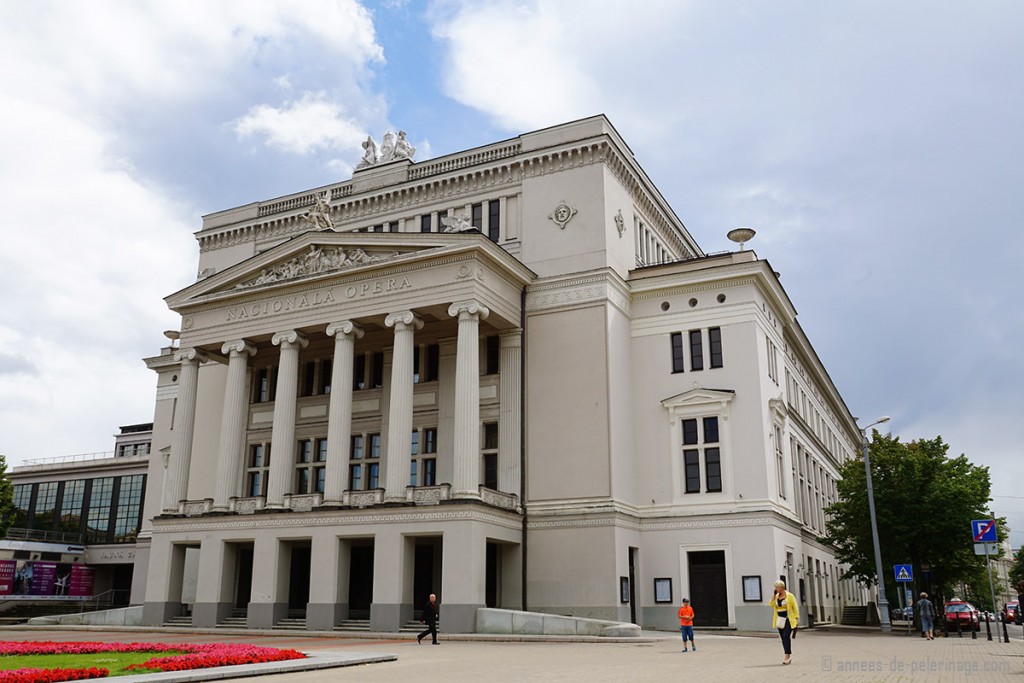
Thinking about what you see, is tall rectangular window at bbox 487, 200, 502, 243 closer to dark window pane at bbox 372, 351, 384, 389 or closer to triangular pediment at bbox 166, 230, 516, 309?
triangular pediment at bbox 166, 230, 516, 309

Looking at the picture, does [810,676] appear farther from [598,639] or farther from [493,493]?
[493,493]

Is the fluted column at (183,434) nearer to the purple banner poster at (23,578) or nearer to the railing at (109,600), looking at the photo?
the purple banner poster at (23,578)

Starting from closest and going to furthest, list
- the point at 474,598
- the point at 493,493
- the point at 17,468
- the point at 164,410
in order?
the point at 474,598 < the point at 493,493 < the point at 164,410 < the point at 17,468

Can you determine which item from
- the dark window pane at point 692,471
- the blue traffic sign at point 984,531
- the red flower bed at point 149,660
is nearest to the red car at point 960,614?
the dark window pane at point 692,471

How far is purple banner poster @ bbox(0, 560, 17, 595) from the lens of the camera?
62.9 meters

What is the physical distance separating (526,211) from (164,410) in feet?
95.1

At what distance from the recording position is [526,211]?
43.8m

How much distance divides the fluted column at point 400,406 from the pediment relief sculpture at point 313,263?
327cm

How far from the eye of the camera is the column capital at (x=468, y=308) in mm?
38094

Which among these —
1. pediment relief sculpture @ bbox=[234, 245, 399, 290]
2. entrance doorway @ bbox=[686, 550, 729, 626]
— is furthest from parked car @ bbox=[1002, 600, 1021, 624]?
pediment relief sculpture @ bbox=[234, 245, 399, 290]

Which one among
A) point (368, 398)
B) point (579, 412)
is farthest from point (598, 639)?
point (368, 398)

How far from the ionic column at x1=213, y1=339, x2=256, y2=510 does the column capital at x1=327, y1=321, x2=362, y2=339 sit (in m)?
5.62

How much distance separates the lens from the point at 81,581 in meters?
71.5

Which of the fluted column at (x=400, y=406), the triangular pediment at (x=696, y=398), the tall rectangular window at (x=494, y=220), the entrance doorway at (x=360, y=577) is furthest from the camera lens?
the tall rectangular window at (x=494, y=220)
